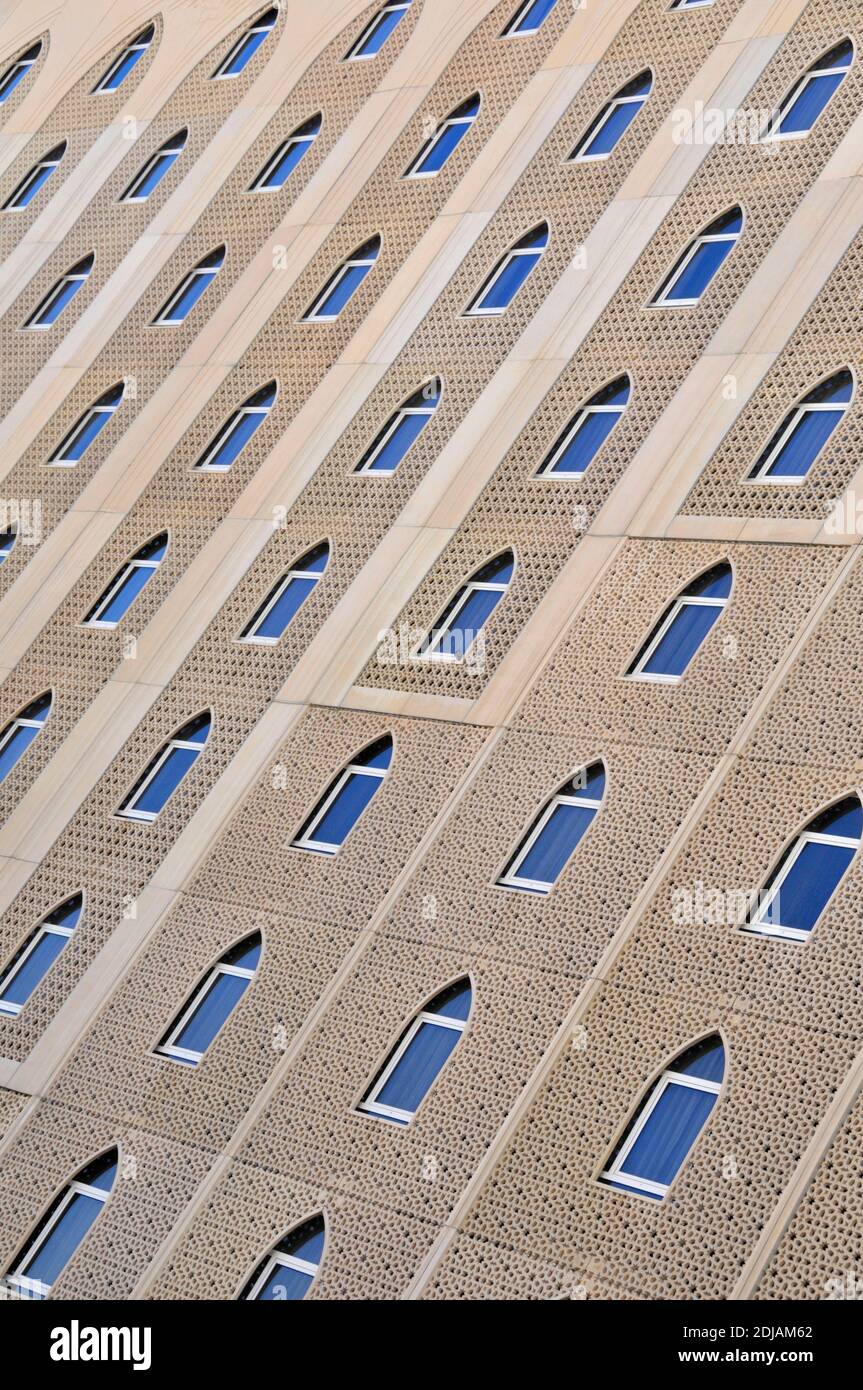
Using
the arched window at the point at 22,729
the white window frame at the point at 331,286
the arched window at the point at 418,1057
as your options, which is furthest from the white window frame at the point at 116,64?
the arched window at the point at 418,1057

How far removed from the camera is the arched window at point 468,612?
55.5 feet

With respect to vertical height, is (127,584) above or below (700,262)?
below

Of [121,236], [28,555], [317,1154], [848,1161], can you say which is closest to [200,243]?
[121,236]

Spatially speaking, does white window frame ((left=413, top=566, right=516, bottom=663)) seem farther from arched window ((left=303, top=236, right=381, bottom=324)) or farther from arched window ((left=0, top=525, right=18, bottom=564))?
arched window ((left=0, top=525, right=18, bottom=564))

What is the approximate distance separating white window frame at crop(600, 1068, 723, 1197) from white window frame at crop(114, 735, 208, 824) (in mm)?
6218

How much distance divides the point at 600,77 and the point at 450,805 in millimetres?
8495

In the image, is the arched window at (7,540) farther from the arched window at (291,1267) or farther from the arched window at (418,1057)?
the arched window at (291,1267)

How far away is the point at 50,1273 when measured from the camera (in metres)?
15.3

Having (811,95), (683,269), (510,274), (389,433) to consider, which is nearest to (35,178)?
(510,274)

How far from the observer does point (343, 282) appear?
2092 cm

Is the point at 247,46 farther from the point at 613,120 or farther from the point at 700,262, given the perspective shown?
the point at 700,262

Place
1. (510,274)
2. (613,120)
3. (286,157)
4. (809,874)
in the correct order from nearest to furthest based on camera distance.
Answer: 1. (809,874)
2. (510,274)
3. (613,120)
4. (286,157)

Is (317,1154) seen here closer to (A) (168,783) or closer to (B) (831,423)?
(A) (168,783)

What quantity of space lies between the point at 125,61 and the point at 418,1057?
1659 cm
